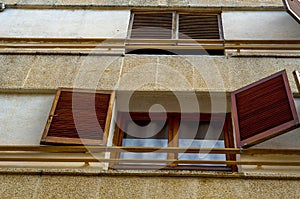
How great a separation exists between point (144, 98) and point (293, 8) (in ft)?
9.89

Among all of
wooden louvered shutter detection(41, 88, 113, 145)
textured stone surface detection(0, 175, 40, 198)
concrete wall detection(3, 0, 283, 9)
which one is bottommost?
textured stone surface detection(0, 175, 40, 198)

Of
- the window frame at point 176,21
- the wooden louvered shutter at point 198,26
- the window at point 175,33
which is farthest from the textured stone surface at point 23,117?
the wooden louvered shutter at point 198,26

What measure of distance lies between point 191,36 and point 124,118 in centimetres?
219

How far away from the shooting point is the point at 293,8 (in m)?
6.34

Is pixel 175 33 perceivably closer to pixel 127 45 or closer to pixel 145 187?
pixel 127 45

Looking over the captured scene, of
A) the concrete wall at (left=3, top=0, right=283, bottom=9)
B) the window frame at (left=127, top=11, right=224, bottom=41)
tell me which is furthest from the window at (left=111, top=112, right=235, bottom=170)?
the concrete wall at (left=3, top=0, right=283, bottom=9)

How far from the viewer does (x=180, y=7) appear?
7.28 m

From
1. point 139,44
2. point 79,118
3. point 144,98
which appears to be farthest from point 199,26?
point 79,118

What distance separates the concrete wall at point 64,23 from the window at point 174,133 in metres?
1.91

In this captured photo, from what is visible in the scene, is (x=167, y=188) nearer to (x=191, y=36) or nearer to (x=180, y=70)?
(x=180, y=70)

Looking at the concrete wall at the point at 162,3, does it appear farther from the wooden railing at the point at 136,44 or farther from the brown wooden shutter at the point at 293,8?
the wooden railing at the point at 136,44

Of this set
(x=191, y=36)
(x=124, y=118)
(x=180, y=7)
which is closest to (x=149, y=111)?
(x=124, y=118)

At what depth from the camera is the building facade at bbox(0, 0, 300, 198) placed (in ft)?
14.1

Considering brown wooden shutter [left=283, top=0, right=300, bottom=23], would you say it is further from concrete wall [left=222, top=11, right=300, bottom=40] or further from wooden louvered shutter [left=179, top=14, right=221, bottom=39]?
wooden louvered shutter [left=179, top=14, right=221, bottom=39]
